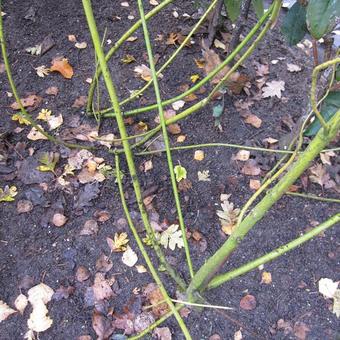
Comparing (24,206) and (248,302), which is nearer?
(248,302)

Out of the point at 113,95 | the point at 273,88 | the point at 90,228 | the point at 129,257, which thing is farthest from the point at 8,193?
the point at 273,88

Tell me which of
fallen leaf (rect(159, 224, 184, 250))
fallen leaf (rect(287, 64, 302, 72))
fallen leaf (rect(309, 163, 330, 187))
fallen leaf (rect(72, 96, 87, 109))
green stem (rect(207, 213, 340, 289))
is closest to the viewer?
green stem (rect(207, 213, 340, 289))

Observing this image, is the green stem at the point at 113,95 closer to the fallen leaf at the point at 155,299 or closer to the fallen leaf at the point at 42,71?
the fallen leaf at the point at 155,299

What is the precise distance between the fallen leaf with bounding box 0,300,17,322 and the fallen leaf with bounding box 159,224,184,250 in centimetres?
62

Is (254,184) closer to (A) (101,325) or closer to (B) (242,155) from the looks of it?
(B) (242,155)

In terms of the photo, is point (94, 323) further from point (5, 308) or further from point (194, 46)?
point (194, 46)

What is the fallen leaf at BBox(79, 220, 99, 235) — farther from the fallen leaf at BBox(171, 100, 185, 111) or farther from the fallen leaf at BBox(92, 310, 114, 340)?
the fallen leaf at BBox(171, 100, 185, 111)

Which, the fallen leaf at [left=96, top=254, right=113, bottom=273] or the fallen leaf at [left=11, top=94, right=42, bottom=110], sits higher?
the fallen leaf at [left=11, top=94, right=42, bottom=110]

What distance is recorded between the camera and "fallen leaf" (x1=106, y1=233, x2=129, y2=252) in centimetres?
167

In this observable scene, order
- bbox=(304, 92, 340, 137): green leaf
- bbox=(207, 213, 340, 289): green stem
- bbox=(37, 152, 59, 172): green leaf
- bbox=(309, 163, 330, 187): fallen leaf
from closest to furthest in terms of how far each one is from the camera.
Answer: bbox=(207, 213, 340, 289): green stem
bbox=(304, 92, 340, 137): green leaf
bbox=(37, 152, 59, 172): green leaf
bbox=(309, 163, 330, 187): fallen leaf

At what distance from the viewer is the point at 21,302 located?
151 cm

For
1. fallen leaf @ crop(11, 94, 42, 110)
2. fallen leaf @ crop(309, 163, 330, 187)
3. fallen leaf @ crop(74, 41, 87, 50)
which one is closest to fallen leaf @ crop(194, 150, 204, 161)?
fallen leaf @ crop(309, 163, 330, 187)

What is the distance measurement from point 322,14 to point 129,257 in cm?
111

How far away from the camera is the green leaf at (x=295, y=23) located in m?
1.50
